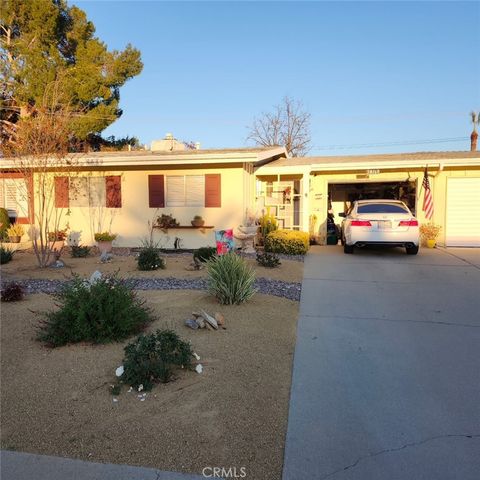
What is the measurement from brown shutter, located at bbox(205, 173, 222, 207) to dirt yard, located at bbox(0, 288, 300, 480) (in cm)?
808

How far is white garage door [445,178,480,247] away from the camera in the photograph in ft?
43.9

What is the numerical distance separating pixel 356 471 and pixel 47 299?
5.67m

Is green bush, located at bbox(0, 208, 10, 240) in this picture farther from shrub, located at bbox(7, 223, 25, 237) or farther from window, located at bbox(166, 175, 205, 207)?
window, located at bbox(166, 175, 205, 207)

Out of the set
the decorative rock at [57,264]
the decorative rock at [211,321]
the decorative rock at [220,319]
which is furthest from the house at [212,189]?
the decorative rock at [211,321]

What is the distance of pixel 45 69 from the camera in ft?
63.2

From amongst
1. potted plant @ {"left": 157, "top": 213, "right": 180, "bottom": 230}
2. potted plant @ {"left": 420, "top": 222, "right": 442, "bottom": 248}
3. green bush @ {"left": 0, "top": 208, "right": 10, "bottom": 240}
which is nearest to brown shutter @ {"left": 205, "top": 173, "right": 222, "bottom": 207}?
potted plant @ {"left": 157, "top": 213, "right": 180, "bottom": 230}

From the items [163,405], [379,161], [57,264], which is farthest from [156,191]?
[163,405]

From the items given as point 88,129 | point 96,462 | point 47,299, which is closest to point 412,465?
point 96,462

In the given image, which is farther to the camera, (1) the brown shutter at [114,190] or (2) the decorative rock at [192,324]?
(1) the brown shutter at [114,190]

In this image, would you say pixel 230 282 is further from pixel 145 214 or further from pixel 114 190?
pixel 114 190

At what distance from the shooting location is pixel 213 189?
43.1 ft

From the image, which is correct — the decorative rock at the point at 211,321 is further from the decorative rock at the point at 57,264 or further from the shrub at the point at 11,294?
the decorative rock at the point at 57,264

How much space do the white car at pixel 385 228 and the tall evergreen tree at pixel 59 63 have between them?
44.4 ft

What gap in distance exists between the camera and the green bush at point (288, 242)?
38.9 ft
